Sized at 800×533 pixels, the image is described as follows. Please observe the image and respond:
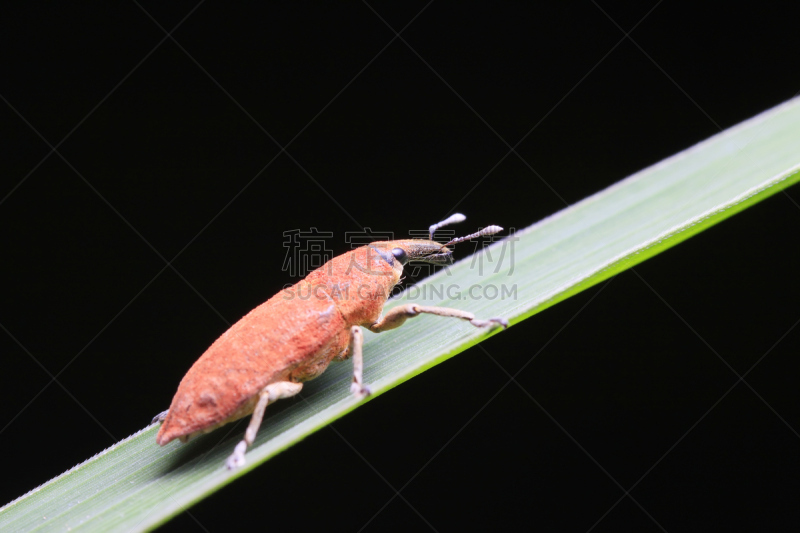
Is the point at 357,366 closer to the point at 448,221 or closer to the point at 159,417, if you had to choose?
the point at 159,417

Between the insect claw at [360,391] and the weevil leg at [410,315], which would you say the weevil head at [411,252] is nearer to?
the weevil leg at [410,315]

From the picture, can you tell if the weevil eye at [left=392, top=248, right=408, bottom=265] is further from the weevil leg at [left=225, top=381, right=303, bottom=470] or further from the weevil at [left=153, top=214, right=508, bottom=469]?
the weevil leg at [left=225, top=381, right=303, bottom=470]

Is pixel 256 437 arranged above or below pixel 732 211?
below

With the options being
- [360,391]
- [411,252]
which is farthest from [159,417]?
[411,252]

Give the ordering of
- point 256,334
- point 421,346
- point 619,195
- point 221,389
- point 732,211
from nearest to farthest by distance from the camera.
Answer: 1. point 732,211
2. point 221,389
3. point 256,334
4. point 421,346
5. point 619,195

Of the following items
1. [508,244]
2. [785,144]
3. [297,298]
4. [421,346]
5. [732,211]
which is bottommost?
[297,298]

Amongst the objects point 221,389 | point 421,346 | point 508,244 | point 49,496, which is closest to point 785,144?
point 508,244

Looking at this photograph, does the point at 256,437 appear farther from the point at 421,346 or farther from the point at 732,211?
the point at 732,211
